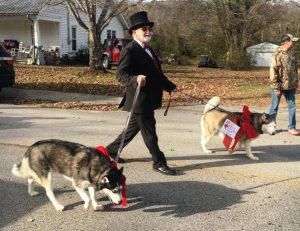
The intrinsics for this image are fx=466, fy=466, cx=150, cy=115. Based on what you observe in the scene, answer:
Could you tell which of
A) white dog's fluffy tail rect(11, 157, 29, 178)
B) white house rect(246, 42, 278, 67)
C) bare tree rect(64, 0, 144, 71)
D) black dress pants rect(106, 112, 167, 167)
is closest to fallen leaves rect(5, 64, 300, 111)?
bare tree rect(64, 0, 144, 71)

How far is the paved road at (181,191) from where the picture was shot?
494 cm

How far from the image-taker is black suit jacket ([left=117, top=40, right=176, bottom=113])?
244 inches

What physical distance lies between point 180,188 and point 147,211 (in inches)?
35.7

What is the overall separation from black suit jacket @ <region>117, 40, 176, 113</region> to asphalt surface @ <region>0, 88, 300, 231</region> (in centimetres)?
101

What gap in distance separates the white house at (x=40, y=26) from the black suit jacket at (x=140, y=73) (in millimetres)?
24679

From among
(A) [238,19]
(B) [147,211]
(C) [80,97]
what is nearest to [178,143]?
(B) [147,211]

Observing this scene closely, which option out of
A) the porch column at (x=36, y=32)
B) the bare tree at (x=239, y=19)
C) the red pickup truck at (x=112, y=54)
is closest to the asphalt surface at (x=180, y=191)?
the red pickup truck at (x=112, y=54)

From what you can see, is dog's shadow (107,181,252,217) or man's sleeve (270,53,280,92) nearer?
dog's shadow (107,181,252,217)

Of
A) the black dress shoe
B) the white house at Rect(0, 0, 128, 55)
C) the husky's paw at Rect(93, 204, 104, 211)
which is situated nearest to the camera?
the husky's paw at Rect(93, 204, 104, 211)

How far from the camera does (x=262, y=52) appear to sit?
4512cm

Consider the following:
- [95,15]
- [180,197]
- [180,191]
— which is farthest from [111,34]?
[180,197]

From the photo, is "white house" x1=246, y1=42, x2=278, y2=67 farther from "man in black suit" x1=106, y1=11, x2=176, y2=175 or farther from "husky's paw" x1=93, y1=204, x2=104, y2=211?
"husky's paw" x1=93, y1=204, x2=104, y2=211

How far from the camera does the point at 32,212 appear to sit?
17.0ft

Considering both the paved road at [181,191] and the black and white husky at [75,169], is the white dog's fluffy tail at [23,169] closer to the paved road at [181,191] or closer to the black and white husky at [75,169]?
the black and white husky at [75,169]
